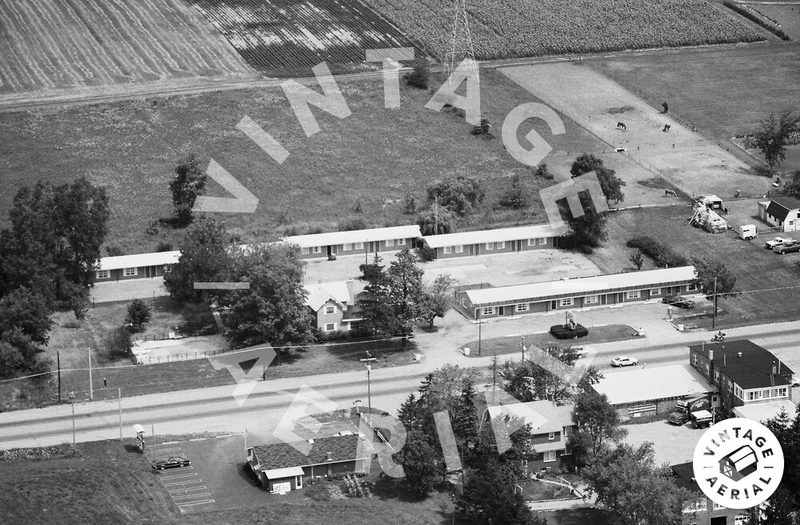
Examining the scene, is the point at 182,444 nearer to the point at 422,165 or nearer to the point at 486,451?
the point at 486,451

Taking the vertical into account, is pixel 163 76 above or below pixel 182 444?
above

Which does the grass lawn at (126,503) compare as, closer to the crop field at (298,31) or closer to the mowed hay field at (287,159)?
the mowed hay field at (287,159)

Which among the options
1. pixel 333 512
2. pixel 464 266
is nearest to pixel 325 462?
pixel 333 512

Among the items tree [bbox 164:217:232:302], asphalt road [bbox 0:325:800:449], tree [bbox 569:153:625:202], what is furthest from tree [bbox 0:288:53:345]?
tree [bbox 569:153:625:202]

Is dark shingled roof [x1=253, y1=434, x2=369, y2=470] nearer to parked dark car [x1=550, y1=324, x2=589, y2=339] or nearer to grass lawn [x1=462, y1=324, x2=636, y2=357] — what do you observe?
grass lawn [x1=462, y1=324, x2=636, y2=357]

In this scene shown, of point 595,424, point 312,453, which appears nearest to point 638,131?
point 595,424

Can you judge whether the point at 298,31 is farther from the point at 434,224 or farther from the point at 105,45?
the point at 434,224
